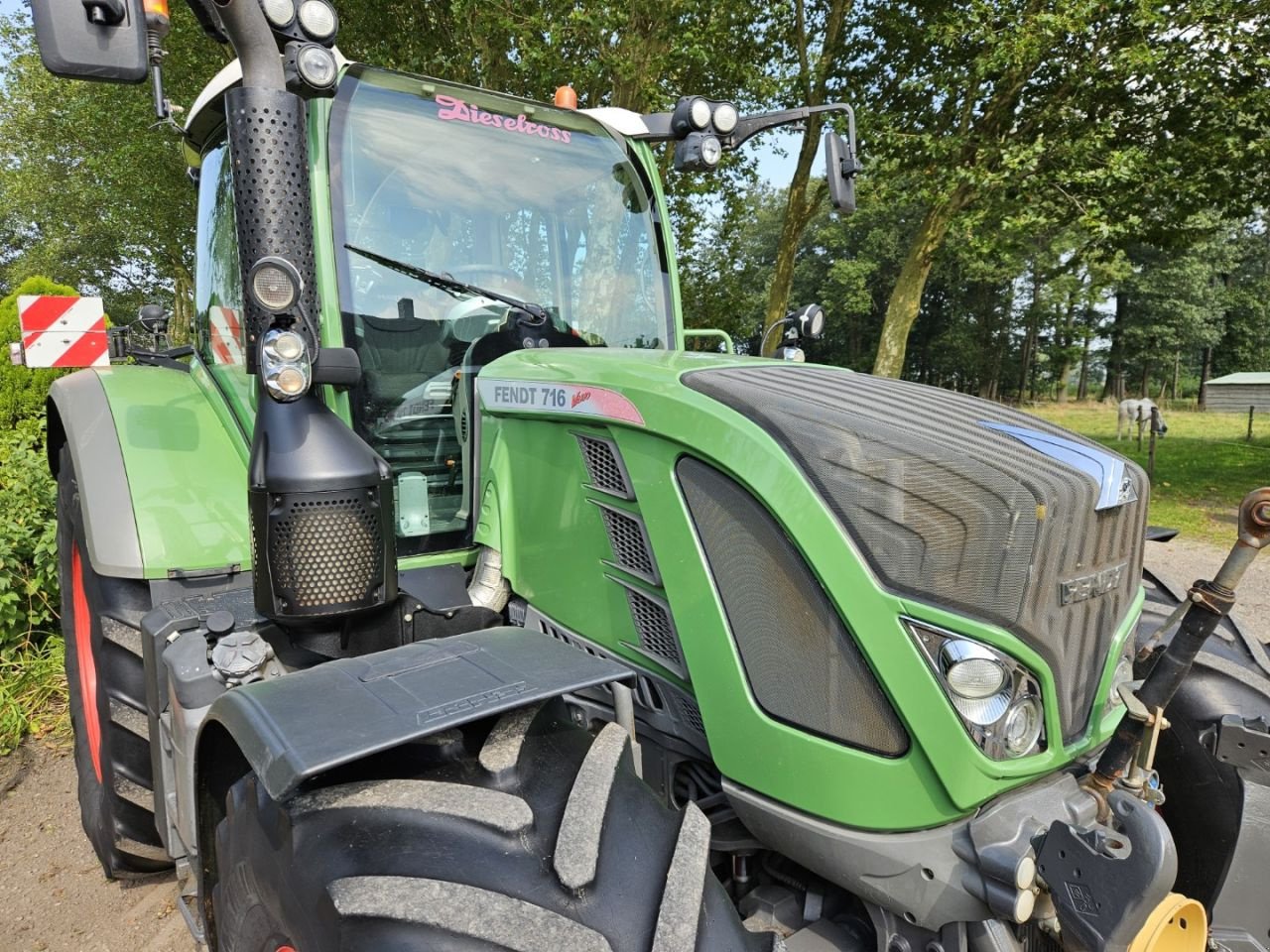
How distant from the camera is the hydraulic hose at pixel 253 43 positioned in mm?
1652

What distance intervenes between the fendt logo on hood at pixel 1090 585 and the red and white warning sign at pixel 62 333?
541cm

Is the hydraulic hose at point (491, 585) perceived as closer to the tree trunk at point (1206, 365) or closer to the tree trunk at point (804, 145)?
the tree trunk at point (804, 145)

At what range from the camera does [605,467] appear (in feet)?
5.85

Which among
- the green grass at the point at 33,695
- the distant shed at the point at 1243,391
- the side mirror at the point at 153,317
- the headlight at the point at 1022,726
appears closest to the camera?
the headlight at the point at 1022,726

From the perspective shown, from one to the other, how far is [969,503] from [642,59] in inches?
335

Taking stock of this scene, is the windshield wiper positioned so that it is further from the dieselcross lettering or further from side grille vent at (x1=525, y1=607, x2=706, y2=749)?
side grille vent at (x1=525, y1=607, x2=706, y2=749)

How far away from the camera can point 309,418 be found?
71.5 inches

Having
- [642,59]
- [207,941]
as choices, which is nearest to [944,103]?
[642,59]

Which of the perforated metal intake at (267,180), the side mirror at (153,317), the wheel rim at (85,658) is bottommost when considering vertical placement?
the wheel rim at (85,658)

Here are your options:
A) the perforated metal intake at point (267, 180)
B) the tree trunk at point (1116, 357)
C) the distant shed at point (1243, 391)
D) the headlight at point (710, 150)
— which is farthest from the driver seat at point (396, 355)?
the tree trunk at point (1116, 357)

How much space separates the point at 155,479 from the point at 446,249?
1054mm

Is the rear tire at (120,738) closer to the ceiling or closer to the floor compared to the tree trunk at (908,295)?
closer to the floor

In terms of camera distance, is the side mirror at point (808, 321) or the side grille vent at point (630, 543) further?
the side mirror at point (808, 321)

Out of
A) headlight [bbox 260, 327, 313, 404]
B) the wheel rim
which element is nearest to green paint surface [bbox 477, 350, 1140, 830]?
headlight [bbox 260, 327, 313, 404]
